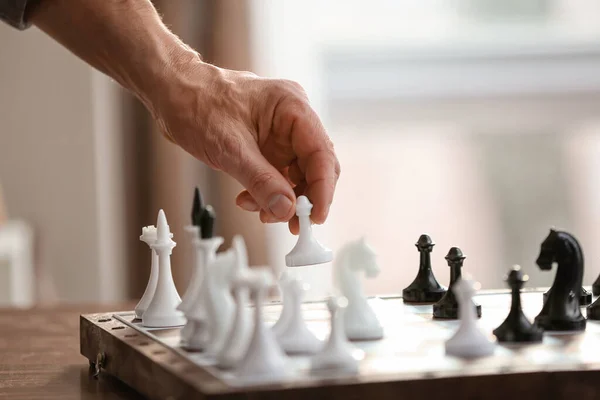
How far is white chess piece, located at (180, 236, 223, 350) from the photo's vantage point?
1.24 metres

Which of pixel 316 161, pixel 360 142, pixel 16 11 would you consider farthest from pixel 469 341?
pixel 360 142

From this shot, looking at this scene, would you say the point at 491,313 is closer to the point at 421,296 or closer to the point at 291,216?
the point at 421,296

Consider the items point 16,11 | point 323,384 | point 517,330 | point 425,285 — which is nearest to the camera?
point 323,384

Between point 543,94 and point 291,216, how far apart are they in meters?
3.63

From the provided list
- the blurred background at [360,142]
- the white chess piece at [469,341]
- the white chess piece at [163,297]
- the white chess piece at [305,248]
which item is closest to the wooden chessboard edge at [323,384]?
the white chess piece at [469,341]

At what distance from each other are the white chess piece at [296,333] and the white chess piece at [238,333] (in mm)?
83

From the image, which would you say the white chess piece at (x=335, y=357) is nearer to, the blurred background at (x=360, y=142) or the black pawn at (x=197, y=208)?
the black pawn at (x=197, y=208)

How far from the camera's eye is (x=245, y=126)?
1745 mm

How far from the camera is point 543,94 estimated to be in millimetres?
5012

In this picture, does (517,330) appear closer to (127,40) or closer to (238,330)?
(238,330)

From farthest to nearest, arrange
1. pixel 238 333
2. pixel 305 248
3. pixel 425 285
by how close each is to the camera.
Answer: pixel 425 285 → pixel 305 248 → pixel 238 333

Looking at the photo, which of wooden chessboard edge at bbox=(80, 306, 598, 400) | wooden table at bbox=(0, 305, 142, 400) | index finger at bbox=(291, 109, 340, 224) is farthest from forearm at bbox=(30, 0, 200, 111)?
wooden chessboard edge at bbox=(80, 306, 598, 400)

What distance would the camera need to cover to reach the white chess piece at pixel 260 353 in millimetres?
1048

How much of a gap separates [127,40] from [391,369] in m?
0.97
